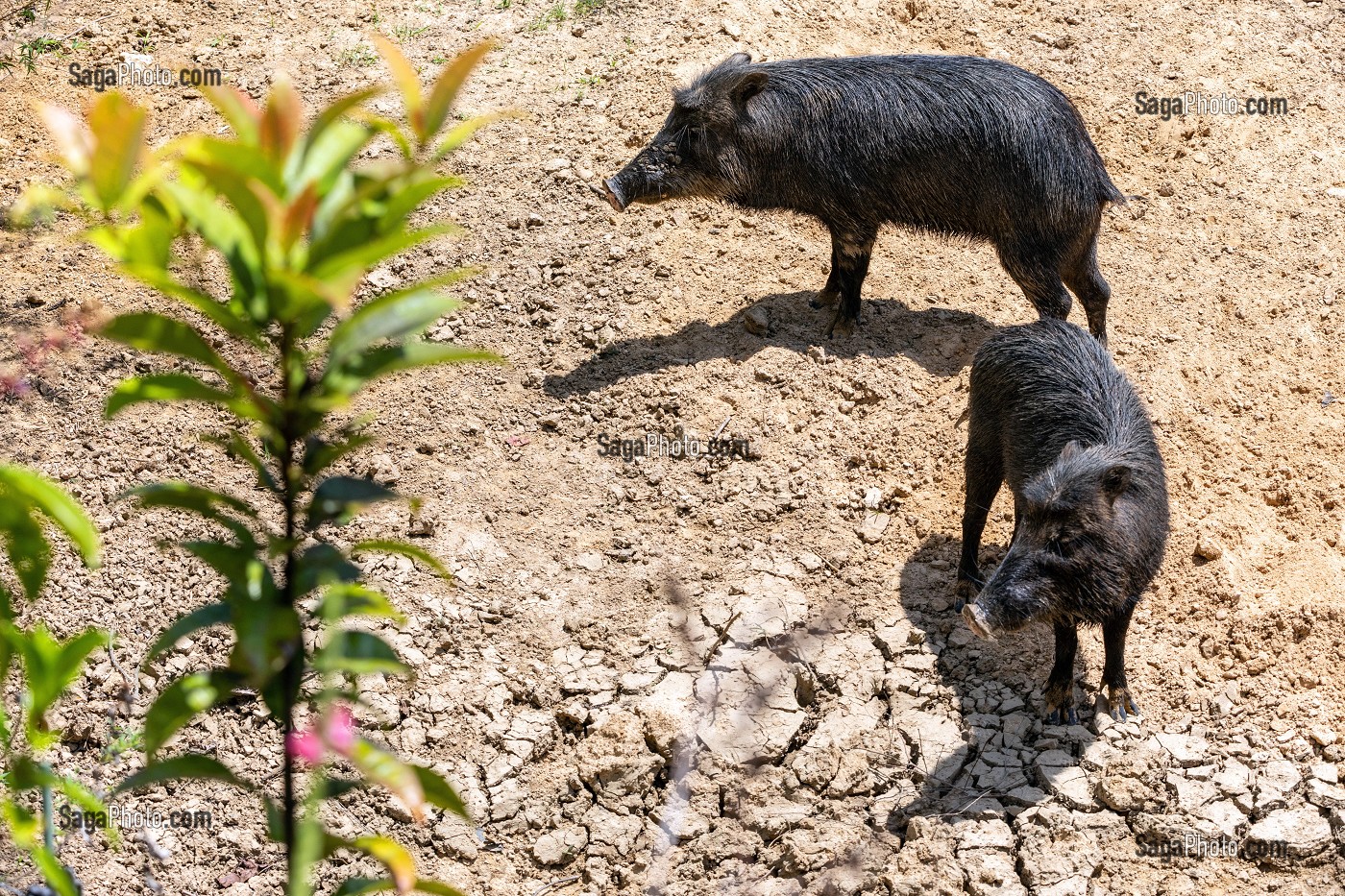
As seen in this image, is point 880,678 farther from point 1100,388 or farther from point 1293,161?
point 1293,161

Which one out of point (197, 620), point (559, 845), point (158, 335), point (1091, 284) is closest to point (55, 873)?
point (197, 620)

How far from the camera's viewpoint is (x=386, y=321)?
1.82 meters

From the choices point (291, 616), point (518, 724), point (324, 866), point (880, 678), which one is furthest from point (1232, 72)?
point (291, 616)

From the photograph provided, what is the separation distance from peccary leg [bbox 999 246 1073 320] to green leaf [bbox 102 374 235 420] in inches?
194

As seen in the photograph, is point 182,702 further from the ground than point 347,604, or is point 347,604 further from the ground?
point 347,604

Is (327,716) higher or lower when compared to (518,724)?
higher

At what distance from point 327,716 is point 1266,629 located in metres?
4.32

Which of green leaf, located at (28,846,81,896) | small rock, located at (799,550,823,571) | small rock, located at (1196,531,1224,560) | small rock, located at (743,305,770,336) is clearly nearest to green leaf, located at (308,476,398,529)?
green leaf, located at (28,846,81,896)

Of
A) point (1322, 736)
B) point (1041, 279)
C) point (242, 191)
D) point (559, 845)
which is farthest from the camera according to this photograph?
point (1041, 279)

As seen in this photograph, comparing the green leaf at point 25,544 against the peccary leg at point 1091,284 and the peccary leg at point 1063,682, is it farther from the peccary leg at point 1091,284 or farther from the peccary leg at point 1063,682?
the peccary leg at point 1091,284

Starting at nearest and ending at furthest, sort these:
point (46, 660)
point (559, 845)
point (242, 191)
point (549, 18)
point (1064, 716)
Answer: point (242, 191) < point (46, 660) < point (559, 845) < point (1064, 716) < point (549, 18)

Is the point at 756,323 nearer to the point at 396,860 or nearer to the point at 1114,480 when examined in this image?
the point at 1114,480

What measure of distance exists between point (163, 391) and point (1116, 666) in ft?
12.2

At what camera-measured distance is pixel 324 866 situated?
4.34 m
